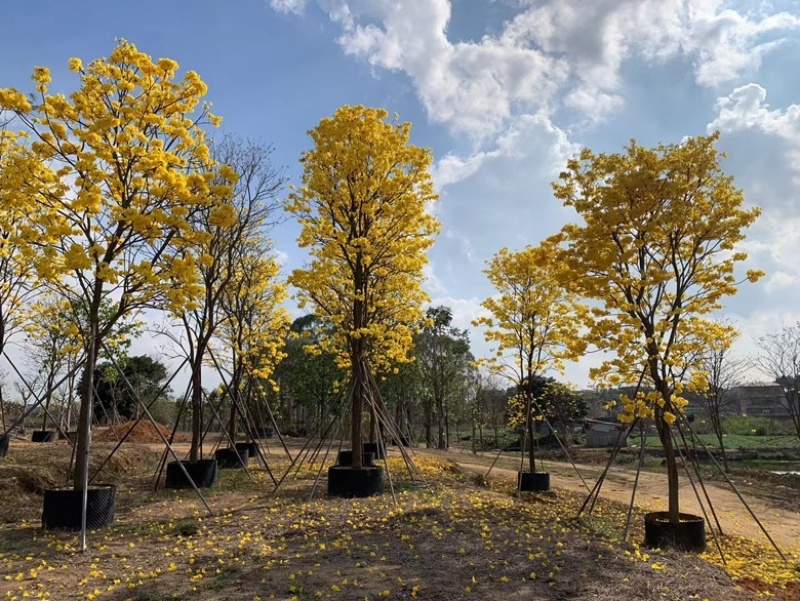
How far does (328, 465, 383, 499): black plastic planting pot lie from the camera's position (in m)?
7.42

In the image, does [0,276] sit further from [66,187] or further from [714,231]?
[714,231]

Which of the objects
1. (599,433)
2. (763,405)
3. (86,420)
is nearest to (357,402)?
(86,420)

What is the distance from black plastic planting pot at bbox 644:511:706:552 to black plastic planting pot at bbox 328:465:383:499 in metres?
3.53

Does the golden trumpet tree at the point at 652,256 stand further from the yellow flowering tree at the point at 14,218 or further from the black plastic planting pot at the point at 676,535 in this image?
the yellow flowering tree at the point at 14,218

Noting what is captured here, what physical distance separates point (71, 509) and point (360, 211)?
5.54 metres

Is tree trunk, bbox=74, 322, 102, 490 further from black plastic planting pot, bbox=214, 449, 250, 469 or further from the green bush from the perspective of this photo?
the green bush

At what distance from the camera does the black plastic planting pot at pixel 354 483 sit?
7418 mm

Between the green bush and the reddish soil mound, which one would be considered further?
the green bush

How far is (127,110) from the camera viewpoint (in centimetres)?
596

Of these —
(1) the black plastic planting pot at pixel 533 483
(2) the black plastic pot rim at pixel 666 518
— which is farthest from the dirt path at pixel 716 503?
(2) the black plastic pot rim at pixel 666 518

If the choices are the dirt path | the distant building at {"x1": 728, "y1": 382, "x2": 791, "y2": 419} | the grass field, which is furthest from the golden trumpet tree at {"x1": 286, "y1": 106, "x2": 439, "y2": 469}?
the distant building at {"x1": 728, "y1": 382, "x2": 791, "y2": 419}

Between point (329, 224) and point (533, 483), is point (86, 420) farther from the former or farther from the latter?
point (533, 483)

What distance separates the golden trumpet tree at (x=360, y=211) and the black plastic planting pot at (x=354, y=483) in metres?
0.48

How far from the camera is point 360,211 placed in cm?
862
